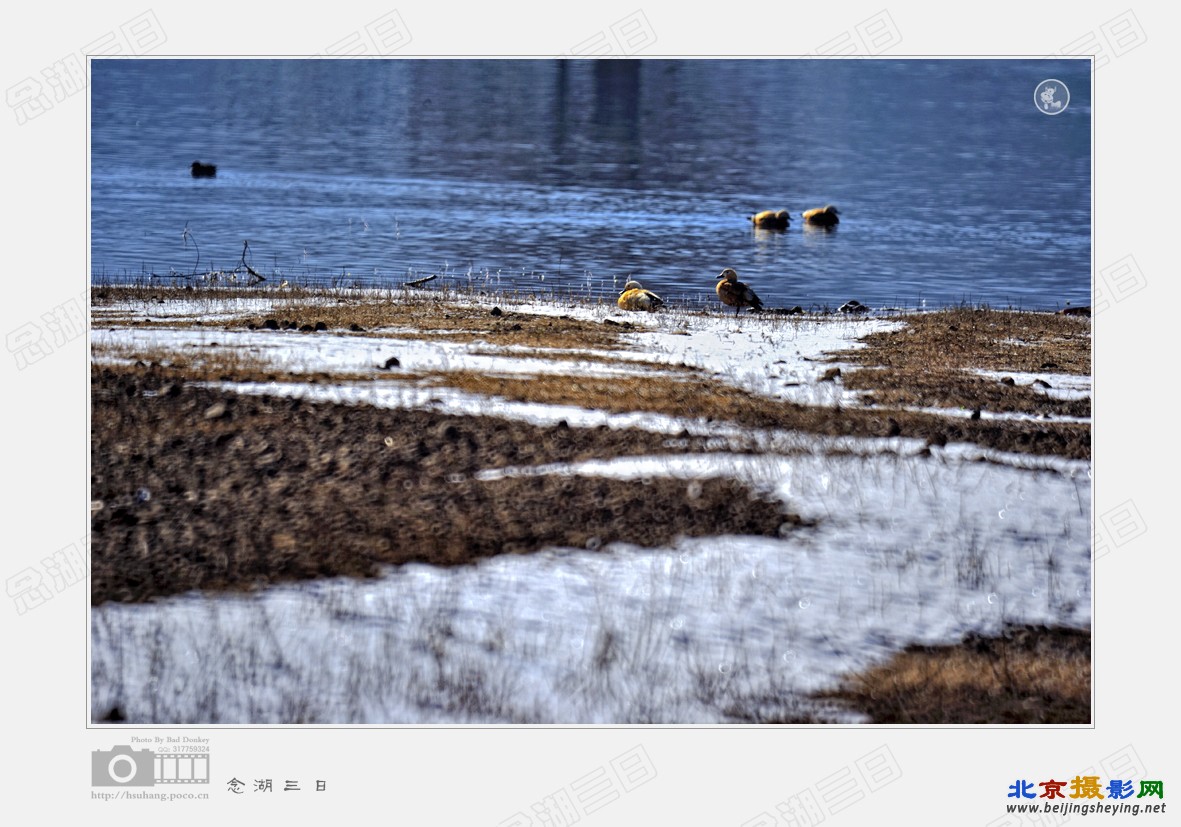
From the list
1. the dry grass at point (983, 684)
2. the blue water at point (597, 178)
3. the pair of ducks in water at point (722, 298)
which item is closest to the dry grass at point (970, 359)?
the blue water at point (597, 178)

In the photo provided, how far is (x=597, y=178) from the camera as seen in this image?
6494cm

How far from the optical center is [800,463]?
40.7 feet

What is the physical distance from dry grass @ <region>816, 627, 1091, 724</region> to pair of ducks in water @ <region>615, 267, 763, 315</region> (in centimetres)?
1681

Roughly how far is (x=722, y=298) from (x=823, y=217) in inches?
1045

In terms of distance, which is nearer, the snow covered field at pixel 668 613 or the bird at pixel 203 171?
the snow covered field at pixel 668 613

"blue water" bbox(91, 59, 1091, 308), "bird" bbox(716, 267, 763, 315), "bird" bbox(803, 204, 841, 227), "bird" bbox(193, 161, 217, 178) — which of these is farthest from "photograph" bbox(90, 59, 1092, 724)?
"bird" bbox(193, 161, 217, 178)

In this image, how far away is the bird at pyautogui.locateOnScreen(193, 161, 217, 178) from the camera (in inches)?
2229

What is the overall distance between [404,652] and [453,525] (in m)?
2.20

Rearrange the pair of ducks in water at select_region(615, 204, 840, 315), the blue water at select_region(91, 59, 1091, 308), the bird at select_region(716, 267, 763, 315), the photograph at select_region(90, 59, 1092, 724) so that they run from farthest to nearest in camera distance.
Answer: the blue water at select_region(91, 59, 1091, 308)
the bird at select_region(716, 267, 763, 315)
the pair of ducks in water at select_region(615, 204, 840, 315)
the photograph at select_region(90, 59, 1092, 724)

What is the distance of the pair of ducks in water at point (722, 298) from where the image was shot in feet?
84.0

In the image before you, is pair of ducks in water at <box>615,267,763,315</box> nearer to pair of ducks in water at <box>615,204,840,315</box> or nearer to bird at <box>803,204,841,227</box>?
pair of ducks in water at <box>615,204,840,315</box>

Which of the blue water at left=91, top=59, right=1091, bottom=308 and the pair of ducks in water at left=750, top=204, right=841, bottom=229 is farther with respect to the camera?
the pair of ducks in water at left=750, top=204, right=841, bottom=229

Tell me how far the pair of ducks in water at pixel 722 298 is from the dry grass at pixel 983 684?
1681 cm
